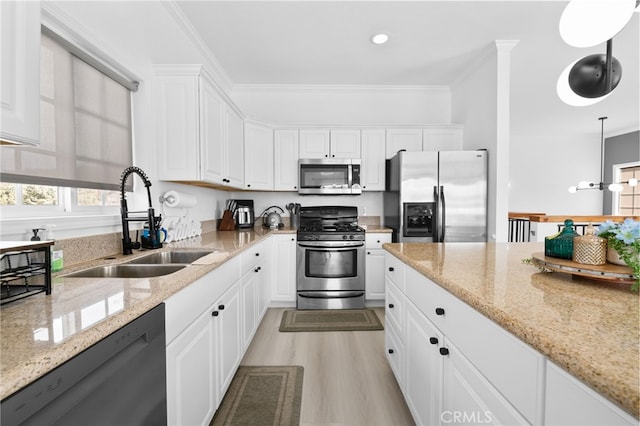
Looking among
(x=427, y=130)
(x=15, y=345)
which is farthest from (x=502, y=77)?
(x=15, y=345)

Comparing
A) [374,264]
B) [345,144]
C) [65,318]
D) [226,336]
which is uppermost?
[345,144]

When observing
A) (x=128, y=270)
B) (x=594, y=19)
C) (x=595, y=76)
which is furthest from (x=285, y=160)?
(x=594, y=19)

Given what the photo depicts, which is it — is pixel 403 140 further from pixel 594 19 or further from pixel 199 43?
pixel 594 19

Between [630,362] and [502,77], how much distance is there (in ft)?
10.2

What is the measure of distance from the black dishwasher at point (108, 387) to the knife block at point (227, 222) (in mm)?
2479

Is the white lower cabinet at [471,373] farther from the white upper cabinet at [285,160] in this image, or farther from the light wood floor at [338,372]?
the white upper cabinet at [285,160]

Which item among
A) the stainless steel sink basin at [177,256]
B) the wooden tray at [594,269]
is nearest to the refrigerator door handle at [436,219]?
the wooden tray at [594,269]

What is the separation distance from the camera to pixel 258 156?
358 cm

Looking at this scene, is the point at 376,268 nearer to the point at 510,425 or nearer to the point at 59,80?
the point at 510,425

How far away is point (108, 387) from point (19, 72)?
0.84 meters

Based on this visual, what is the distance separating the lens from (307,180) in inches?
142

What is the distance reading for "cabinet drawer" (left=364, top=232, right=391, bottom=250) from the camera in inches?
132

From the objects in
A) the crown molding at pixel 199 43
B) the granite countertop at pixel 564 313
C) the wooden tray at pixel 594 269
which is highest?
the crown molding at pixel 199 43

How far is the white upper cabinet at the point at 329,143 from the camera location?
143 inches
